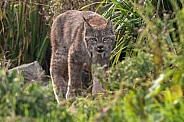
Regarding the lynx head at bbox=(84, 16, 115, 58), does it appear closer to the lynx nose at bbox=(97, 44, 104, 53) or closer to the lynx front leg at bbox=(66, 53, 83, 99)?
the lynx nose at bbox=(97, 44, 104, 53)

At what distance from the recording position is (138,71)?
211 inches

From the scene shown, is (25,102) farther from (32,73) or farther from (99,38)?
(32,73)

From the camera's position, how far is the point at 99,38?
27.6 ft

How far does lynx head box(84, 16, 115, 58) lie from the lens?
842 centimetres

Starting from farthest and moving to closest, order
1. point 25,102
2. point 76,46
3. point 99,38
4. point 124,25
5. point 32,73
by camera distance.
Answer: point 32,73
point 124,25
point 76,46
point 99,38
point 25,102

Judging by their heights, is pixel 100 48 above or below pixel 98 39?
below

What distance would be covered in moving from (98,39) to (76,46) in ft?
1.33

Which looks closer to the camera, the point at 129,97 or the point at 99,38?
the point at 129,97

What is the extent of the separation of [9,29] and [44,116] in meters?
6.39

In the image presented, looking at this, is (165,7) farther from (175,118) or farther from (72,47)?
(175,118)

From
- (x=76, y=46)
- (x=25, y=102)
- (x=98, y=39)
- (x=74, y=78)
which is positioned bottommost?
(x=74, y=78)

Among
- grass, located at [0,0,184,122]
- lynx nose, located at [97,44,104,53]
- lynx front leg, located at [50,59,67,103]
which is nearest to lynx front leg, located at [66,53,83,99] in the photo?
lynx nose, located at [97,44,104,53]

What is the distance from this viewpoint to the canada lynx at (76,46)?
846 cm

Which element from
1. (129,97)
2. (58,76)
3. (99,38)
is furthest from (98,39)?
(129,97)
